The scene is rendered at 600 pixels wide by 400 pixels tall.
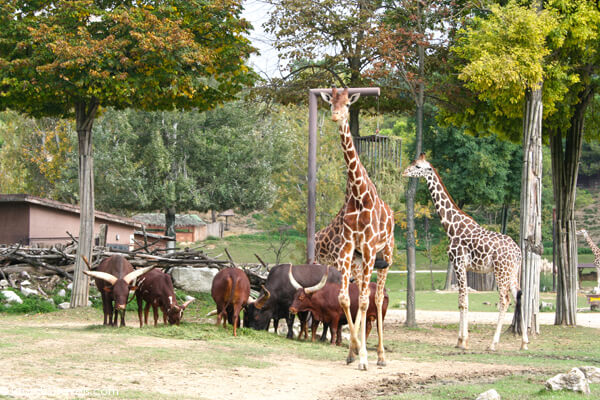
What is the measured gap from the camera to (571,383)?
25.6 ft

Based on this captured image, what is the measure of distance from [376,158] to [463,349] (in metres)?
6.64

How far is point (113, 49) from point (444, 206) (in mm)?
7726

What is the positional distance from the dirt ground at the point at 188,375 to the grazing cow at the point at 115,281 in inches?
48.8

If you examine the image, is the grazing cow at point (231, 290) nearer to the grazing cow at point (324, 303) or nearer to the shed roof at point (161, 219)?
the grazing cow at point (324, 303)

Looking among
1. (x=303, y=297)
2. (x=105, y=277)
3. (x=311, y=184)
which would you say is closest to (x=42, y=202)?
(x=311, y=184)

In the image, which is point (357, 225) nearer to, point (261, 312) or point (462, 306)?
point (261, 312)

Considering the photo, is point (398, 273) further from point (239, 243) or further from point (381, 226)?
point (381, 226)

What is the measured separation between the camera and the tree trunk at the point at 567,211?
19.3 metres

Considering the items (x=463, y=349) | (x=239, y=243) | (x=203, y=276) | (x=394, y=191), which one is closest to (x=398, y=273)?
(x=239, y=243)

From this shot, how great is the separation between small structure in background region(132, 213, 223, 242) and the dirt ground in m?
40.0

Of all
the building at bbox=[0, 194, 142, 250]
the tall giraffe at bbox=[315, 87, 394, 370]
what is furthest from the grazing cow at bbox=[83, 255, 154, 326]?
the building at bbox=[0, 194, 142, 250]

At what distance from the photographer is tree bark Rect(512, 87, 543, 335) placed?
53.3 ft

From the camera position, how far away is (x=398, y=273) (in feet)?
160

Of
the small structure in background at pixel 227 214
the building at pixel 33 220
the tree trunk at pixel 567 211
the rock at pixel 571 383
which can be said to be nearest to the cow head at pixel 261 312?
the rock at pixel 571 383
